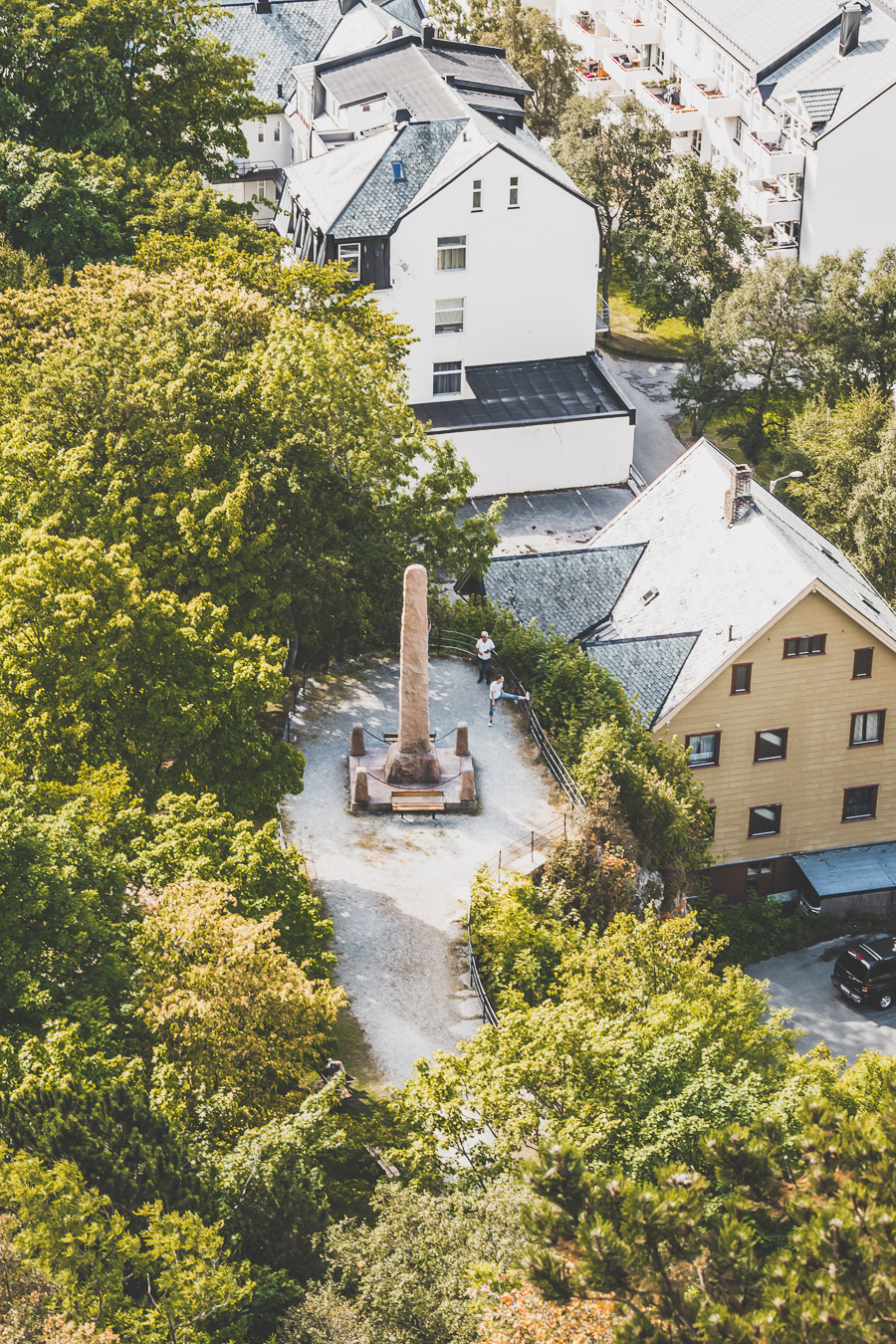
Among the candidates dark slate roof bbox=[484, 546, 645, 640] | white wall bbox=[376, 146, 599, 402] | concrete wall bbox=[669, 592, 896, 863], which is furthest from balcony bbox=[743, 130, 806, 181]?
concrete wall bbox=[669, 592, 896, 863]

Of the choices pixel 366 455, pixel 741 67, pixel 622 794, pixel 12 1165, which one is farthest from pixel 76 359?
pixel 741 67

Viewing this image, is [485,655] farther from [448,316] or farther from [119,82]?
[119,82]

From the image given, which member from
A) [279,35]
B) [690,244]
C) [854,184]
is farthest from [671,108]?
[279,35]

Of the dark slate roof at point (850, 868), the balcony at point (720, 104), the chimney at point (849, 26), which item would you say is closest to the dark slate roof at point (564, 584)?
the dark slate roof at point (850, 868)

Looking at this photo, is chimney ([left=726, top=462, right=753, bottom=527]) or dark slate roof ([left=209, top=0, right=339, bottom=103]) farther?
dark slate roof ([left=209, top=0, right=339, bottom=103])

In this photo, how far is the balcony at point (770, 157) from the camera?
87812 millimetres

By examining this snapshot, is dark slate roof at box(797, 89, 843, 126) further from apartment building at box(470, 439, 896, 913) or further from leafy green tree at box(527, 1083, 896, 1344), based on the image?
leafy green tree at box(527, 1083, 896, 1344)

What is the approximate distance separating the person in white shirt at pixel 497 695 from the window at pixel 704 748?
7.40m

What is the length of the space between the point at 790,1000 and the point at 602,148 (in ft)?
169

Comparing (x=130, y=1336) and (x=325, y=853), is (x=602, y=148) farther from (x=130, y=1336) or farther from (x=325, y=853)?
(x=130, y=1336)

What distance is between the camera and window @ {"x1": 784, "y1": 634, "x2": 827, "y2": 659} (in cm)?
5466

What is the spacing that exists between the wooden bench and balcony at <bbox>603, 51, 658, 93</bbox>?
69.8 m

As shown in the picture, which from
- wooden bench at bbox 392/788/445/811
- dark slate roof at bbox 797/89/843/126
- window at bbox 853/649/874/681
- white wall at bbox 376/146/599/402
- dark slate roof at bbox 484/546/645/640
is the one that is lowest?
wooden bench at bbox 392/788/445/811

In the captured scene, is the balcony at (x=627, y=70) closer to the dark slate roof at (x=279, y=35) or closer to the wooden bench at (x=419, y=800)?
the dark slate roof at (x=279, y=35)
